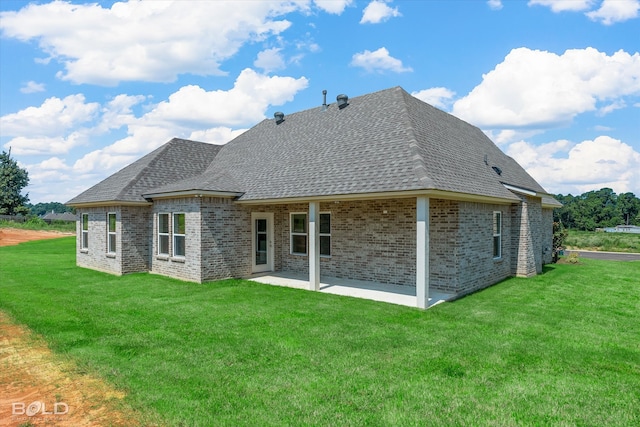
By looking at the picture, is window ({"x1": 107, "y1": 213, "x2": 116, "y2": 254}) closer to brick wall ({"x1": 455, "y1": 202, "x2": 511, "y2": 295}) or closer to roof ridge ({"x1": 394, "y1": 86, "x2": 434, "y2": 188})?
roof ridge ({"x1": 394, "y1": 86, "x2": 434, "y2": 188})

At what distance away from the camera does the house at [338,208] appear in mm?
10789

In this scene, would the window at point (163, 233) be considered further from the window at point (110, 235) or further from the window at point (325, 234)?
the window at point (325, 234)

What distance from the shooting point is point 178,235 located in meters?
13.5

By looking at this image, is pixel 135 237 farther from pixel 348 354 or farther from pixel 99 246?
pixel 348 354

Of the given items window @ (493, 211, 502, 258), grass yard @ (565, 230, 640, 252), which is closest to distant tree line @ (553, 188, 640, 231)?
grass yard @ (565, 230, 640, 252)

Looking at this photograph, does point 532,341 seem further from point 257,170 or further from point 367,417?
point 257,170

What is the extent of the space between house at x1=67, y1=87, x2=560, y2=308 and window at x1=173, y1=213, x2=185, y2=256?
1.6 inches

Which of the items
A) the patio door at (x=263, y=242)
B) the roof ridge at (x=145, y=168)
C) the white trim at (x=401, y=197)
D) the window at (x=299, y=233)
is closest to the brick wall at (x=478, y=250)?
the white trim at (x=401, y=197)

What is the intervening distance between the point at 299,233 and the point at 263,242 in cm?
145

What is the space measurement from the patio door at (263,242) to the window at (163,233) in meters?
3.30

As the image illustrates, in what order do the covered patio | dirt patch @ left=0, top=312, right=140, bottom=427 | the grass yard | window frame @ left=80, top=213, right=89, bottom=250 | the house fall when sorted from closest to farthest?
dirt patch @ left=0, top=312, right=140, bottom=427 → the covered patio → the house → window frame @ left=80, top=213, right=89, bottom=250 → the grass yard

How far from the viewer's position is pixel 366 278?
41.3 feet

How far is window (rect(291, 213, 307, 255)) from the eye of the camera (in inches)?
570

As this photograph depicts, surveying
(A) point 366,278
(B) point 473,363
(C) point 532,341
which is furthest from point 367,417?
(A) point 366,278
